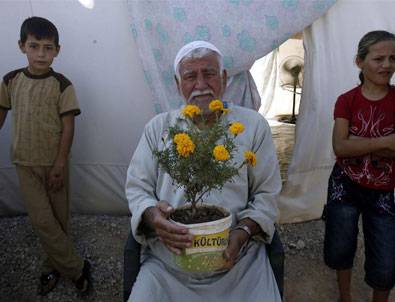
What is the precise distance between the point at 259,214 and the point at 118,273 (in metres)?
1.56

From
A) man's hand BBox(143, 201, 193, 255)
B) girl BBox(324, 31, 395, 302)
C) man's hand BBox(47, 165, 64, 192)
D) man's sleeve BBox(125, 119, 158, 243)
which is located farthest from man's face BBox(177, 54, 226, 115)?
man's hand BBox(47, 165, 64, 192)

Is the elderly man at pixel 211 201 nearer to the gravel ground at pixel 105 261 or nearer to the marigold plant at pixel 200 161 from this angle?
the marigold plant at pixel 200 161

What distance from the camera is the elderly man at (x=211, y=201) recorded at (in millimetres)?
1906

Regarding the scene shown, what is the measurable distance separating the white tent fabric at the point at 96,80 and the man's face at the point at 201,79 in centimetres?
132

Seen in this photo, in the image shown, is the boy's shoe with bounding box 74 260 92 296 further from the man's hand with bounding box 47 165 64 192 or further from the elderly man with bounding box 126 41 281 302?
the elderly man with bounding box 126 41 281 302

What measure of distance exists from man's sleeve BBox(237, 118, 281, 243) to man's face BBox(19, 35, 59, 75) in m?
1.41

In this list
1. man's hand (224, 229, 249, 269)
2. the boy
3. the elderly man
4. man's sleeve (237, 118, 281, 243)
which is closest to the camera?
man's hand (224, 229, 249, 269)

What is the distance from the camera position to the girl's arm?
2.19 meters

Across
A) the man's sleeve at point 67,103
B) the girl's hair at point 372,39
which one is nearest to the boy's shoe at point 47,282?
the man's sleeve at point 67,103

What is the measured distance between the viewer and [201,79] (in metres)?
2.12

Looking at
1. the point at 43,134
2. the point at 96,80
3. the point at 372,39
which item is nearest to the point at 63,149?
the point at 43,134

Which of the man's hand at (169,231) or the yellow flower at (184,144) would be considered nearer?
the yellow flower at (184,144)

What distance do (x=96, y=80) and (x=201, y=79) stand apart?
1614 millimetres

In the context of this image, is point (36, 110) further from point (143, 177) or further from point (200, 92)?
point (200, 92)
